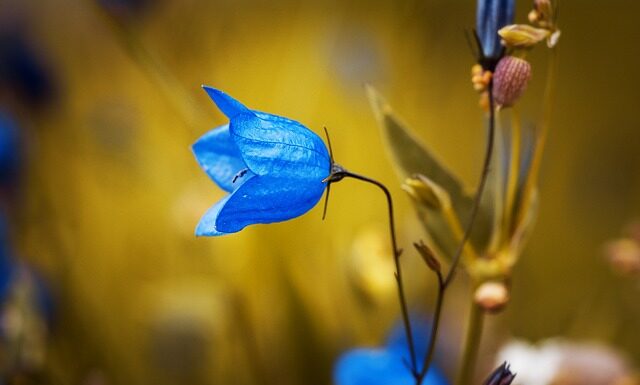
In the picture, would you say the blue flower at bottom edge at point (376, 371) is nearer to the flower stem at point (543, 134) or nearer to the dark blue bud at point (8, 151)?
the flower stem at point (543, 134)

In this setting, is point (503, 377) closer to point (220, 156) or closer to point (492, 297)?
point (492, 297)

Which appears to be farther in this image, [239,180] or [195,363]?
[195,363]

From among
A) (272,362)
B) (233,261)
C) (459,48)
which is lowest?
(272,362)

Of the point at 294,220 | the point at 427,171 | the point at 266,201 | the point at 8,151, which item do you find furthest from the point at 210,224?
the point at 294,220

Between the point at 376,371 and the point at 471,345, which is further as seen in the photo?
the point at 376,371

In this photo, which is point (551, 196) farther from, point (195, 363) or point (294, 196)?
point (294, 196)

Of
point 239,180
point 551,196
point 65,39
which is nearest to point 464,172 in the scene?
point 551,196

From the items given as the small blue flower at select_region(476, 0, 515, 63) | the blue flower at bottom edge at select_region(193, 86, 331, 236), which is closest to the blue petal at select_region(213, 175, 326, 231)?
the blue flower at bottom edge at select_region(193, 86, 331, 236)

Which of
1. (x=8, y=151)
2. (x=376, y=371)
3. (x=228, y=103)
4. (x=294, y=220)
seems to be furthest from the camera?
(x=294, y=220)
